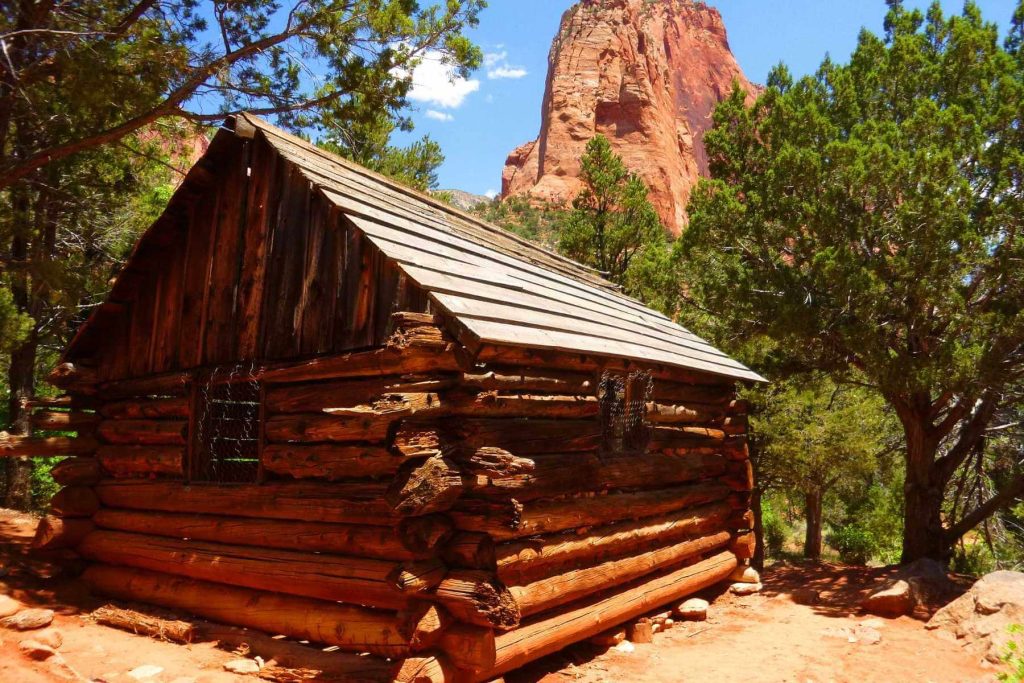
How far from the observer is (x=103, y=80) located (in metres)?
8.56

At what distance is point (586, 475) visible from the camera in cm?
695

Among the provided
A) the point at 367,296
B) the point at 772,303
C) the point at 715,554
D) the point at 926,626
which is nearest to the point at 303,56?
the point at 367,296

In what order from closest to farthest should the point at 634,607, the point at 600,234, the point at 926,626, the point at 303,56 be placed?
the point at 634,607 < the point at 926,626 < the point at 303,56 < the point at 600,234

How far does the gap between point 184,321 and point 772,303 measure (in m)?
8.62

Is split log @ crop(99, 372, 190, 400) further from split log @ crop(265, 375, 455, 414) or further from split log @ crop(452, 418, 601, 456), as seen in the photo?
split log @ crop(452, 418, 601, 456)

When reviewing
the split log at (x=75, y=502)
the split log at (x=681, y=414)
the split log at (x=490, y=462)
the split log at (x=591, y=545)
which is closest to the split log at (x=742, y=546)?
the split log at (x=591, y=545)

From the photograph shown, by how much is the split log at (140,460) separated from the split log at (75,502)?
35cm

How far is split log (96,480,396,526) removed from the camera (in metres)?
5.85

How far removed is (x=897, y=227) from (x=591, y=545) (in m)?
6.56

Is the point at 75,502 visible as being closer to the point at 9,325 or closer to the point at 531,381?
the point at 9,325

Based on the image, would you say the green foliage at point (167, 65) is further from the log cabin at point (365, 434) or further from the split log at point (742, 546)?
the split log at point (742, 546)

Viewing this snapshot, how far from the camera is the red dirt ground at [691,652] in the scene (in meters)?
5.75

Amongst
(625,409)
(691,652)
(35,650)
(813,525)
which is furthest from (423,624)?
(813,525)

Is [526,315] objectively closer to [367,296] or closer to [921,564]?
[367,296]
